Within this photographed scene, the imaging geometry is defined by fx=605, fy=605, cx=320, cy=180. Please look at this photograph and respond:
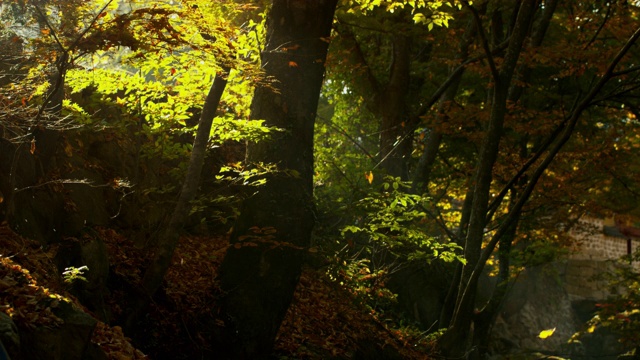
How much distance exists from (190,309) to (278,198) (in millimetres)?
1760

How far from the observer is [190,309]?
7508 millimetres

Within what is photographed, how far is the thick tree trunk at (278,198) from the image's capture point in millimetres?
7273

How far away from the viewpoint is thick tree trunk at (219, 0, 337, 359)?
727 centimetres

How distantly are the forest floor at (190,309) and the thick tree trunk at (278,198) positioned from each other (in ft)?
1.29

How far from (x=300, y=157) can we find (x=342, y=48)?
301 inches

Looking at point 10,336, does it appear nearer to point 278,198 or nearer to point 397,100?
point 278,198

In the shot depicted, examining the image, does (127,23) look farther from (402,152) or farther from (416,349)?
(402,152)

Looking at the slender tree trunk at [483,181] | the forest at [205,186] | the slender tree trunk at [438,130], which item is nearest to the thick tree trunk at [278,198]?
the forest at [205,186]

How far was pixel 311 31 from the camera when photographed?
7.78 meters

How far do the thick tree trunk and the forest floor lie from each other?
→ 1.29 feet

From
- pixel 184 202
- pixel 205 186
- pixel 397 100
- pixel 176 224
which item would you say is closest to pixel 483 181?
pixel 397 100

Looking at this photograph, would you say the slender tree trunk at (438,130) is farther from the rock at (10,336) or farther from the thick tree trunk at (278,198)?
the rock at (10,336)

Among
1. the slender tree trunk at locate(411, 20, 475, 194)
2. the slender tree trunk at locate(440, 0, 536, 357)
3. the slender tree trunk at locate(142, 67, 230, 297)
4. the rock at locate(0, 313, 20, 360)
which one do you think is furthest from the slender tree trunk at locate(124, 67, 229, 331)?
the slender tree trunk at locate(411, 20, 475, 194)

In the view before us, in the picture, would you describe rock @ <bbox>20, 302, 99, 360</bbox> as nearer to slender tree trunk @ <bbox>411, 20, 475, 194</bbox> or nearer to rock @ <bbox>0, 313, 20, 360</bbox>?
rock @ <bbox>0, 313, 20, 360</bbox>
